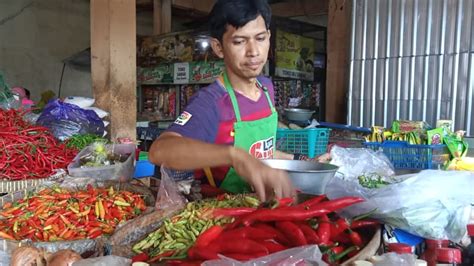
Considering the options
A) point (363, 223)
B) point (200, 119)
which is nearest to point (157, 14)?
point (200, 119)

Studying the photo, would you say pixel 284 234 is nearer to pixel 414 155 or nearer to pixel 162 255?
pixel 162 255

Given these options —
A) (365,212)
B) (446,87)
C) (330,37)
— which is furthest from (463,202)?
(330,37)

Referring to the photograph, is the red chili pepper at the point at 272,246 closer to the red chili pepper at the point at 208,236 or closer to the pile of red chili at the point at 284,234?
the pile of red chili at the point at 284,234

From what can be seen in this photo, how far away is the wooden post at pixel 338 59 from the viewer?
5.25m

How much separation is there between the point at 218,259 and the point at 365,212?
0.59 metres

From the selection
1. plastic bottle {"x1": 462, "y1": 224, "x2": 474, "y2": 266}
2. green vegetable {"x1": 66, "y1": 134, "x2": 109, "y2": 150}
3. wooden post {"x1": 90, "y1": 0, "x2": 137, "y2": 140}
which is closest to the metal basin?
plastic bottle {"x1": 462, "y1": 224, "x2": 474, "y2": 266}

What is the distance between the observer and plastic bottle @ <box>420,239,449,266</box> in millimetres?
1369

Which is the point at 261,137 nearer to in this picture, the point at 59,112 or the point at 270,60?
the point at 59,112

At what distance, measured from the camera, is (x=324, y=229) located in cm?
144

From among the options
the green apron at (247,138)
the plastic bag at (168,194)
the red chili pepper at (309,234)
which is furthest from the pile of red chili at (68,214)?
the red chili pepper at (309,234)

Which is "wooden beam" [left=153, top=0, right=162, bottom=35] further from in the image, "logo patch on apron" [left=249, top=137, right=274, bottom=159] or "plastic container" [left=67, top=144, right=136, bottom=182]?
"logo patch on apron" [left=249, top=137, right=274, bottom=159]

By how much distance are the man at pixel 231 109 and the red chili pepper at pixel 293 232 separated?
0.17 meters

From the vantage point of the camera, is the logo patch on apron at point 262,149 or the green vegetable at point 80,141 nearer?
the logo patch on apron at point 262,149

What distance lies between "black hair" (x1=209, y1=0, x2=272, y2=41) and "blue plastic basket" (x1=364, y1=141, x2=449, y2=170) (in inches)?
86.5
